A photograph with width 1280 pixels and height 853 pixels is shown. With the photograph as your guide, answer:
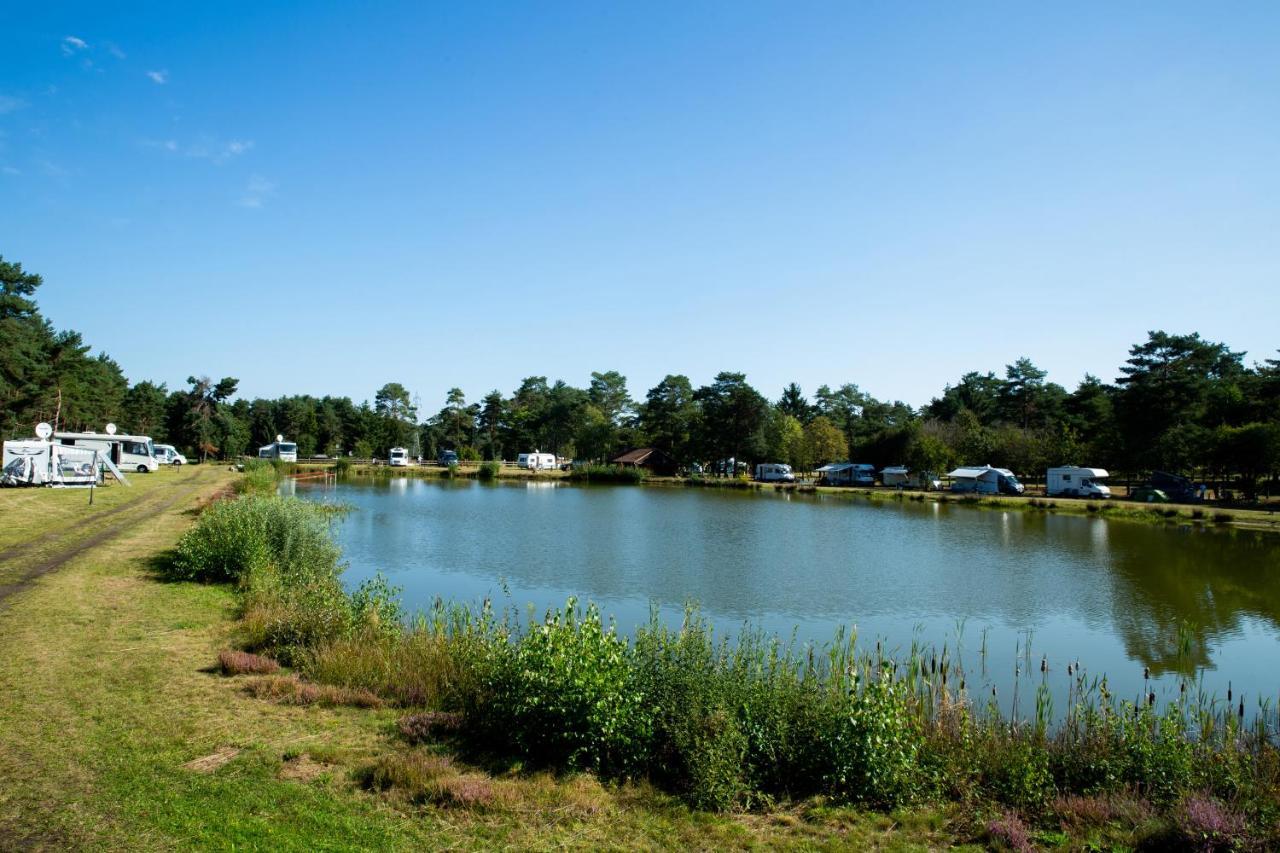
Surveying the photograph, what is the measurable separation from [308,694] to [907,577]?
17.7 metres

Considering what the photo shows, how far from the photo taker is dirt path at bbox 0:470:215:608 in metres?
12.7

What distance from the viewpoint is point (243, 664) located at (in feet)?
28.8

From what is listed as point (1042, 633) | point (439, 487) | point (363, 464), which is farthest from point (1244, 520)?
point (363, 464)

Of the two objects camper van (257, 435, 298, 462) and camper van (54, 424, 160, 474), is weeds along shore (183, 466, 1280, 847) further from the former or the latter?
camper van (257, 435, 298, 462)

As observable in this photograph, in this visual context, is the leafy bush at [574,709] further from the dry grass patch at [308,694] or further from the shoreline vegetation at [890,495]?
→ the shoreline vegetation at [890,495]

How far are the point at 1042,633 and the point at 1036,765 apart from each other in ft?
32.6

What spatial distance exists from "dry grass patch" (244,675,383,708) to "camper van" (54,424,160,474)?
32702mm

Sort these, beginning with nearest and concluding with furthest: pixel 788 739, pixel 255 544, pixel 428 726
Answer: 1. pixel 788 739
2. pixel 428 726
3. pixel 255 544

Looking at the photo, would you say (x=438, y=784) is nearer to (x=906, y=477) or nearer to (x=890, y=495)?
(x=890, y=495)

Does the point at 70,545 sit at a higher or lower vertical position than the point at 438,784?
higher

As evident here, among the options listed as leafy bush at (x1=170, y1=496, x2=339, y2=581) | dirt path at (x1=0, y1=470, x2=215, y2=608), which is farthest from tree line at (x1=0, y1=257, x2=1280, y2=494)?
leafy bush at (x1=170, y1=496, x2=339, y2=581)

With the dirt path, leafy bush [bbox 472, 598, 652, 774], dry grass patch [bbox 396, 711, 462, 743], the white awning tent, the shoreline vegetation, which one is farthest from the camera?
the shoreline vegetation

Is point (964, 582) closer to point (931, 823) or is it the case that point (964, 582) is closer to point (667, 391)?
point (931, 823)

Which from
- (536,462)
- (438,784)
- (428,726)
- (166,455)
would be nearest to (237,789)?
(438,784)
